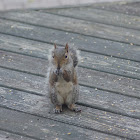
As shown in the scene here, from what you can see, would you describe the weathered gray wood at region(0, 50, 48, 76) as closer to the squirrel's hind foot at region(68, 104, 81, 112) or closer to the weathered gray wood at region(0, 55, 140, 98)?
the weathered gray wood at region(0, 55, 140, 98)

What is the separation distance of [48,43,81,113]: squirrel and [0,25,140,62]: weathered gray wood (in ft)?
2.49

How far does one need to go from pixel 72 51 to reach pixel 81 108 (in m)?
0.38

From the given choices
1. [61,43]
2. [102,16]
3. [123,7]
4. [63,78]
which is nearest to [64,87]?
[63,78]

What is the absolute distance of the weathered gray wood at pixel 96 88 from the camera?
8.54 ft

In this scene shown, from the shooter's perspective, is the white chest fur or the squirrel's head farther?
the white chest fur

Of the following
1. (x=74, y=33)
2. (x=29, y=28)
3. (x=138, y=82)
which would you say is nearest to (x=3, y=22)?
(x=29, y=28)

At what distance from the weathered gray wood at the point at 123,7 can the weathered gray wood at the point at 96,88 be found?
4.01 ft

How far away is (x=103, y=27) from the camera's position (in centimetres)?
368

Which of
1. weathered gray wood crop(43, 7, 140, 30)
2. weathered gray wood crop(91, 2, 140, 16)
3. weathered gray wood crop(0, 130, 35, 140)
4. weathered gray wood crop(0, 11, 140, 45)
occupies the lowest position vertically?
weathered gray wood crop(0, 130, 35, 140)

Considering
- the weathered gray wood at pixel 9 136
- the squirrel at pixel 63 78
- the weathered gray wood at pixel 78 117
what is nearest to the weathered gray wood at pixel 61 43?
the weathered gray wood at pixel 78 117

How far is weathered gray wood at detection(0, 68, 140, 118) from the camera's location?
260 cm

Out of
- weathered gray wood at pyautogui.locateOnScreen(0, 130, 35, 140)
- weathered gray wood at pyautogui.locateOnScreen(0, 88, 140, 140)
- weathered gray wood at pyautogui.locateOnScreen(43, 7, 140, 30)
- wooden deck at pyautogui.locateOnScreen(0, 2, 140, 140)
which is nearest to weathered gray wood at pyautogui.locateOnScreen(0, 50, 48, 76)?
wooden deck at pyautogui.locateOnScreen(0, 2, 140, 140)

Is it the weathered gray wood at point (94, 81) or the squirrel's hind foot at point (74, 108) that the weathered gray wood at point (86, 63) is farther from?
the squirrel's hind foot at point (74, 108)

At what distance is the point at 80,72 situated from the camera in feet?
9.89
